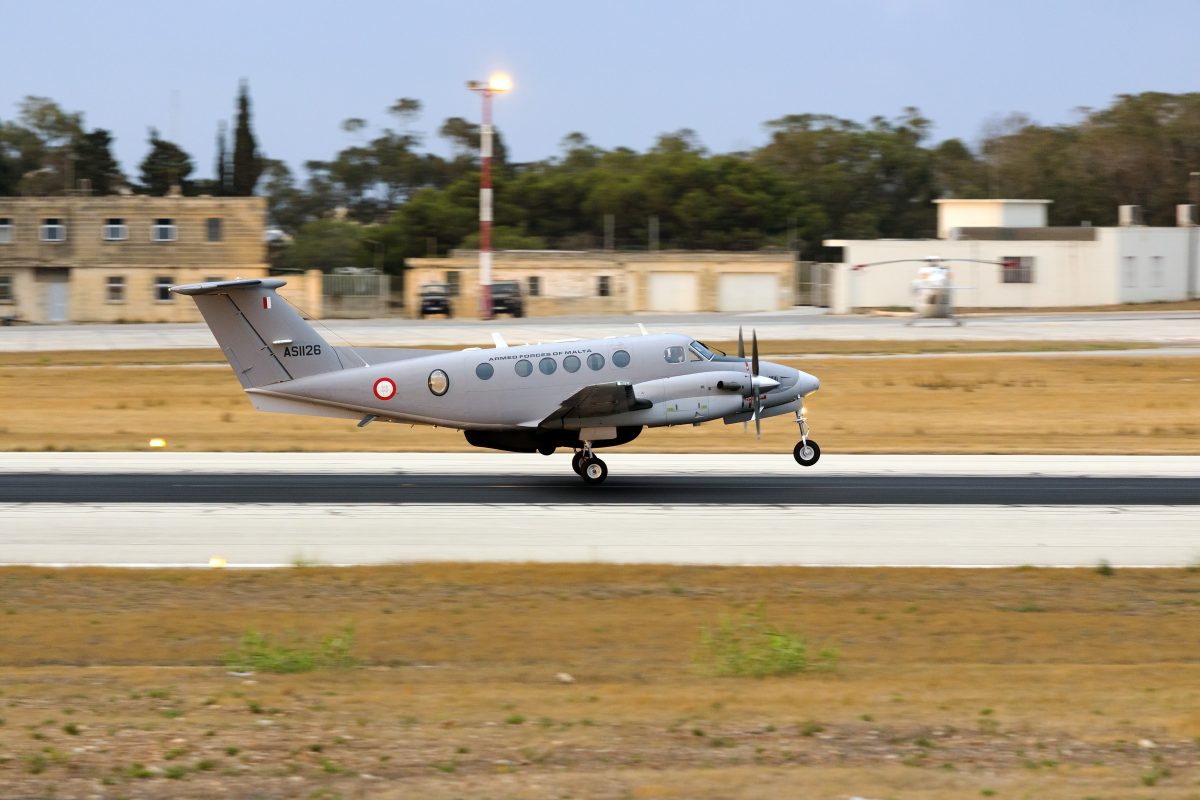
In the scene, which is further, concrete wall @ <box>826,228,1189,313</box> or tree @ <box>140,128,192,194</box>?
tree @ <box>140,128,192,194</box>

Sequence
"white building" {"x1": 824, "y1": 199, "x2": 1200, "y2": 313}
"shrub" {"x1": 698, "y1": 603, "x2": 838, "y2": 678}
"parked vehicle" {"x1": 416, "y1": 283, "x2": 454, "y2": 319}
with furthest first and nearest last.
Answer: "white building" {"x1": 824, "y1": 199, "x2": 1200, "y2": 313}
"parked vehicle" {"x1": 416, "y1": 283, "x2": 454, "y2": 319}
"shrub" {"x1": 698, "y1": 603, "x2": 838, "y2": 678}

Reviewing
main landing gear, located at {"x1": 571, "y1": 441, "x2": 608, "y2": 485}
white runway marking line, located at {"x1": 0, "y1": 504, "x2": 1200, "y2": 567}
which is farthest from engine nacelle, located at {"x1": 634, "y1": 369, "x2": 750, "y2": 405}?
white runway marking line, located at {"x1": 0, "y1": 504, "x2": 1200, "y2": 567}

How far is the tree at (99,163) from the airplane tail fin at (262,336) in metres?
104

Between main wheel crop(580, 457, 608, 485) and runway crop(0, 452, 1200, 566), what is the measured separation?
205 millimetres

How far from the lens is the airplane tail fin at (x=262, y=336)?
25.3 meters

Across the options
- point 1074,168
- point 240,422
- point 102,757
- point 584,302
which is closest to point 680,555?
point 102,757

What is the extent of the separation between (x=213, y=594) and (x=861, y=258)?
7014 cm

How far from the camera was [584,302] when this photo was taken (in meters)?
83.1

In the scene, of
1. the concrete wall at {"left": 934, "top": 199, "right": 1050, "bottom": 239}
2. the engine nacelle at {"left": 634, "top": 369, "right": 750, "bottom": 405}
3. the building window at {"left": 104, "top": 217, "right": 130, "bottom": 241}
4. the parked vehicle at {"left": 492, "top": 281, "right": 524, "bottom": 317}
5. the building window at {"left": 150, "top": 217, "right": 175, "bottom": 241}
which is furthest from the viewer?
the concrete wall at {"left": 934, "top": 199, "right": 1050, "bottom": 239}

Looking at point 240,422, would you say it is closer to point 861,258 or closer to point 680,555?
point 680,555

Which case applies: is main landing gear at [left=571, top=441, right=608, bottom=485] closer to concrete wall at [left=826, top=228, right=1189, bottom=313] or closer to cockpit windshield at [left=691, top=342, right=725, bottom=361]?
cockpit windshield at [left=691, top=342, right=725, bottom=361]

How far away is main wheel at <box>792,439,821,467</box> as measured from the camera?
27.4 meters

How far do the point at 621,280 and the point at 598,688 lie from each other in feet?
237

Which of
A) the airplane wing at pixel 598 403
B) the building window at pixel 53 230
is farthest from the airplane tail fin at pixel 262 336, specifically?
the building window at pixel 53 230
